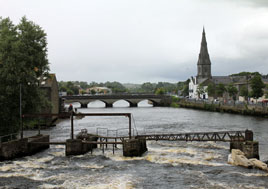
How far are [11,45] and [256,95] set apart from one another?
75519mm

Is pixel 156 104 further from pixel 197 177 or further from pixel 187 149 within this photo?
pixel 197 177

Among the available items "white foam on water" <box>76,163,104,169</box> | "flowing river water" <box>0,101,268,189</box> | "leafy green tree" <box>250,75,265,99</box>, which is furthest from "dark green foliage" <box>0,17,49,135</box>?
"leafy green tree" <box>250,75,265,99</box>

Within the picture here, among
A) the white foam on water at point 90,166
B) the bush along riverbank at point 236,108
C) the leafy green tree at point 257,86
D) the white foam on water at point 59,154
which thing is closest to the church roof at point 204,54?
the bush along riverbank at point 236,108

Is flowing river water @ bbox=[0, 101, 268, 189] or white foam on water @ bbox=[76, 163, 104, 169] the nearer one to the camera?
flowing river water @ bbox=[0, 101, 268, 189]

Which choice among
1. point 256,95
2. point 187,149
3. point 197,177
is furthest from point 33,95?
point 256,95

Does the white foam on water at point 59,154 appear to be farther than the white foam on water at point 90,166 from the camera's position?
Yes

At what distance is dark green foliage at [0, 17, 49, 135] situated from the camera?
34.6 m

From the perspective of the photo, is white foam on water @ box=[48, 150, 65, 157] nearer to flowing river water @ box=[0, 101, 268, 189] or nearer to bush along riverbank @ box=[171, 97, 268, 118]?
flowing river water @ box=[0, 101, 268, 189]

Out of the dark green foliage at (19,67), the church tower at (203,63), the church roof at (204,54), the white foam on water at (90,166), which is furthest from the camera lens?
the church roof at (204,54)

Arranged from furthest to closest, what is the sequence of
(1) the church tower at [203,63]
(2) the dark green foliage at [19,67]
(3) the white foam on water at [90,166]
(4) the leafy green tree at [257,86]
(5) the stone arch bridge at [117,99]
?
1. (1) the church tower at [203,63]
2. (5) the stone arch bridge at [117,99]
3. (4) the leafy green tree at [257,86]
4. (2) the dark green foliage at [19,67]
5. (3) the white foam on water at [90,166]

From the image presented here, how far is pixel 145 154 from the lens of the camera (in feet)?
113

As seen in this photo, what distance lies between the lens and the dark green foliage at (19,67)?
113 feet

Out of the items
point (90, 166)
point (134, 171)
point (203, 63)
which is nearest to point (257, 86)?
point (134, 171)

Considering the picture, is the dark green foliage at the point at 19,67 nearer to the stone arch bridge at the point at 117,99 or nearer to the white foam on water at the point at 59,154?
the white foam on water at the point at 59,154
